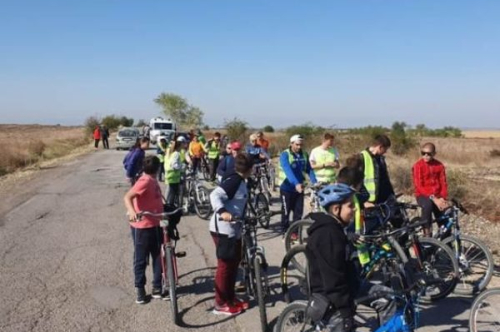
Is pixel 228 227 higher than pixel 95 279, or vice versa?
pixel 228 227

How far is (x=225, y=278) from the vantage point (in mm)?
5219

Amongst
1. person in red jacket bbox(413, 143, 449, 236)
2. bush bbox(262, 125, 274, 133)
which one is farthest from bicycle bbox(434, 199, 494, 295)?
bush bbox(262, 125, 274, 133)

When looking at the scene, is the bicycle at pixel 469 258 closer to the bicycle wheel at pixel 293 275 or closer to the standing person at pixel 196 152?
the bicycle wheel at pixel 293 275

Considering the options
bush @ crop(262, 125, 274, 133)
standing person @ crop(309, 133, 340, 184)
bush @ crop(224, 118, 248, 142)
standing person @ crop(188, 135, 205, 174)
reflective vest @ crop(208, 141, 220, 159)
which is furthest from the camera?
bush @ crop(262, 125, 274, 133)

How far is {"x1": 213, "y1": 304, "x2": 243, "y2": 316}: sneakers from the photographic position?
5293 millimetres

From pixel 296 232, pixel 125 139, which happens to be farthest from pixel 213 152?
pixel 125 139

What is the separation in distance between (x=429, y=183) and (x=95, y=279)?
4893mm

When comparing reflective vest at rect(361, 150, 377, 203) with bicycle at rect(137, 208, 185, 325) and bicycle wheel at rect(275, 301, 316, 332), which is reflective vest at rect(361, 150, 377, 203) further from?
bicycle wheel at rect(275, 301, 316, 332)

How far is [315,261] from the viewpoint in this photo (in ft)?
11.4

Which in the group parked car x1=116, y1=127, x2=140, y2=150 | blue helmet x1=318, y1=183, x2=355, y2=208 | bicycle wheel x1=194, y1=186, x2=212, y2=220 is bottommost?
bicycle wheel x1=194, y1=186, x2=212, y2=220

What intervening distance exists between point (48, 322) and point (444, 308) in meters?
4.40

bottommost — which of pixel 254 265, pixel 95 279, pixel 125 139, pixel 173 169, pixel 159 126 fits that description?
pixel 95 279

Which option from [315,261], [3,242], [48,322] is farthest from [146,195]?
[3,242]

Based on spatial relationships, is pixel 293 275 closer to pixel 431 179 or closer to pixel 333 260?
pixel 431 179
